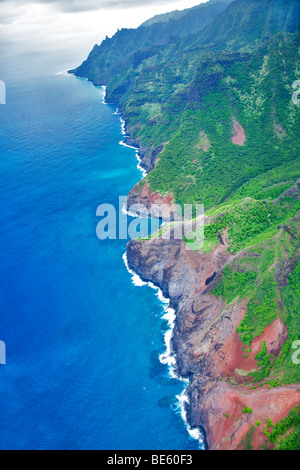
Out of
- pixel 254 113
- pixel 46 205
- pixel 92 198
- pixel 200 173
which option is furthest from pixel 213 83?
pixel 46 205

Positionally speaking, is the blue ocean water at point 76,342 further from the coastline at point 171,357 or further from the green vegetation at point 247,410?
the green vegetation at point 247,410

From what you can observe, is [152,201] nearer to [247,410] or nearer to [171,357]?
[171,357]

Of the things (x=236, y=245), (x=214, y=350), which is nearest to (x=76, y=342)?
(x=214, y=350)

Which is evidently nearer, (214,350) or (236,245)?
(214,350)

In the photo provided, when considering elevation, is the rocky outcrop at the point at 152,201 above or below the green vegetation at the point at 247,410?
above

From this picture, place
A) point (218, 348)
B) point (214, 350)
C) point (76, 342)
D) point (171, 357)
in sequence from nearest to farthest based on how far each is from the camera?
1. point (218, 348)
2. point (214, 350)
3. point (171, 357)
4. point (76, 342)

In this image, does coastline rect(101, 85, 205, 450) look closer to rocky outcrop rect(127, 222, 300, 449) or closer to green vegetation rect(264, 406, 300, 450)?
rocky outcrop rect(127, 222, 300, 449)

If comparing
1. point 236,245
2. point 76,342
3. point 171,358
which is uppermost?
point 236,245

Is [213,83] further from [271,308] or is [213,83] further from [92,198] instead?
[271,308]

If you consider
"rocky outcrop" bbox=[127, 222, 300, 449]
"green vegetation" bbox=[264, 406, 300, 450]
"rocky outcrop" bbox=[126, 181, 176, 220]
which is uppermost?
"rocky outcrop" bbox=[126, 181, 176, 220]

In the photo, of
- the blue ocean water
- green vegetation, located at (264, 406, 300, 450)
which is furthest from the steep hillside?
the blue ocean water

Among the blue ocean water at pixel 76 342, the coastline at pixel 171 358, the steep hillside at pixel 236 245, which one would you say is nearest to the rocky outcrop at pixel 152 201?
the steep hillside at pixel 236 245
